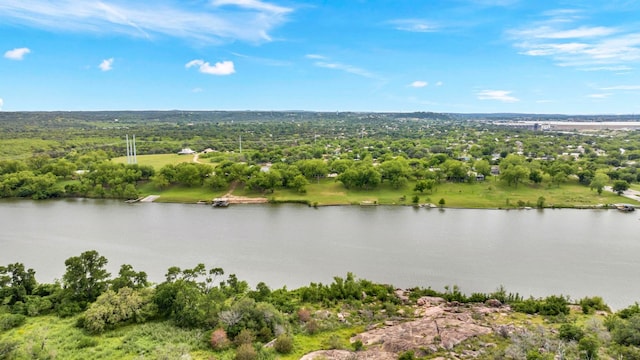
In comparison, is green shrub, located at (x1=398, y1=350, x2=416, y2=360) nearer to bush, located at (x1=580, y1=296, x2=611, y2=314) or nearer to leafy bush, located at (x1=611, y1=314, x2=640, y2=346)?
leafy bush, located at (x1=611, y1=314, x2=640, y2=346)

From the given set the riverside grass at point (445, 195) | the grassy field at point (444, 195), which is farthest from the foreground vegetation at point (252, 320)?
Answer: the riverside grass at point (445, 195)

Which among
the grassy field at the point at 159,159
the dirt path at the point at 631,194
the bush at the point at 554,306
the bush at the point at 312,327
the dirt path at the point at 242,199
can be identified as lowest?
the bush at the point at 312,327

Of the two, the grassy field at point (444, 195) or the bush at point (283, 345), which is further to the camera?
the grassy field at point (444, 195)

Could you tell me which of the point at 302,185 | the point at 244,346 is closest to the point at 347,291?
the point at 244,346

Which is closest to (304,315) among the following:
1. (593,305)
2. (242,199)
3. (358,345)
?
(358,345)

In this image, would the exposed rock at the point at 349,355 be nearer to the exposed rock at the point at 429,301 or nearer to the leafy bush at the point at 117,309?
the exposed rock at the point at 429,301

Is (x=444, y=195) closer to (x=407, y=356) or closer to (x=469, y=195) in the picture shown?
(x=469, y=195)
